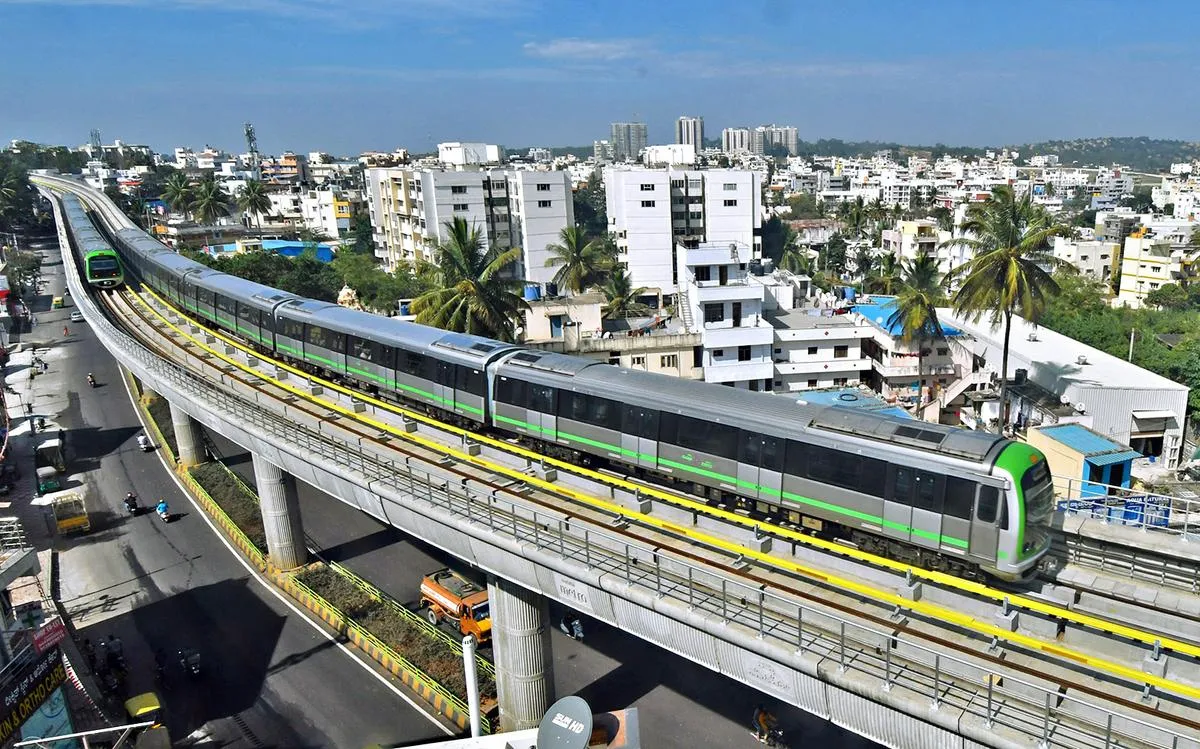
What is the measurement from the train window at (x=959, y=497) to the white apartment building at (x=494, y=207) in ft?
209

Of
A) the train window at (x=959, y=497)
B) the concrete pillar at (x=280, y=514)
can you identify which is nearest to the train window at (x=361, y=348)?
the concrete pillar at (x=280, y=514)

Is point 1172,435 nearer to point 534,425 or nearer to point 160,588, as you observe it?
point 534,425

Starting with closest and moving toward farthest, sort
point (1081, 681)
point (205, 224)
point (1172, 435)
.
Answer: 1. point (1081, 681)
2. point (1172, 435)
3. point (205, 224)

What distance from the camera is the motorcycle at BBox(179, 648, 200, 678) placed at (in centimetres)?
2300

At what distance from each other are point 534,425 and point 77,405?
42.8 metres

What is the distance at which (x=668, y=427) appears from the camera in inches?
754

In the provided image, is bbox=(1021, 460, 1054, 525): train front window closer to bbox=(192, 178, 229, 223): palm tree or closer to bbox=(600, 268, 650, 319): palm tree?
bbox=(600, 268, 650, 319): palm tree

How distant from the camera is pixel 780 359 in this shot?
45.9m

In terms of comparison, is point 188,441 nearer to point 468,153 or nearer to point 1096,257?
point 468,153

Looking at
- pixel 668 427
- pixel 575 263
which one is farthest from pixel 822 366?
pixel 668 427

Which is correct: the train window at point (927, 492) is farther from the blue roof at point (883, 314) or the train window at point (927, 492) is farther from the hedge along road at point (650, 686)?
the blue roof at point (883, 314)

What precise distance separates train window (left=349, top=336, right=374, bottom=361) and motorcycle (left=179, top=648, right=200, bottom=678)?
11047 mm

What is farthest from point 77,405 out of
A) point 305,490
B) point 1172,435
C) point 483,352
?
point 1172,435

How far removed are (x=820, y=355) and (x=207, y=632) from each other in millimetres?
34643
